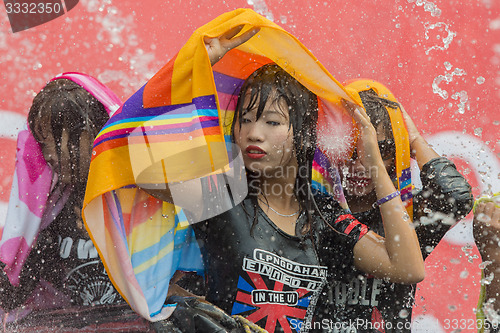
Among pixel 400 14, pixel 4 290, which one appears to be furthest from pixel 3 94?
pixel 400 14

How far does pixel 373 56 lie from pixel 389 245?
151 centimetres

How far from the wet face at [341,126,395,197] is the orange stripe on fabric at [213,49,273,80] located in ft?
1.45

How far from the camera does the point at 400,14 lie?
288 cm

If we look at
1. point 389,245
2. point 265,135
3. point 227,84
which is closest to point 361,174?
point 389,245

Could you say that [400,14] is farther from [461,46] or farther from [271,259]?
[271,259]

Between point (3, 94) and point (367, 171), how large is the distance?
199 centimetres

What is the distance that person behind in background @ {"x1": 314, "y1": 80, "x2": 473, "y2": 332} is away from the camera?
5.73 feet

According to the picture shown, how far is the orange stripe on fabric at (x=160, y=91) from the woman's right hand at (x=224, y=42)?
0.11 metres

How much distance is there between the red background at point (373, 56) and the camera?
2783 mm

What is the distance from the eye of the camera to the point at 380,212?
5.62ft

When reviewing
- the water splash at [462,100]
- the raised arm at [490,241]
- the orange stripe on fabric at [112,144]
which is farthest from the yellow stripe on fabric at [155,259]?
the water splash at [462,100]

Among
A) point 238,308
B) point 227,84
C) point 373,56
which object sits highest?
point 373,56

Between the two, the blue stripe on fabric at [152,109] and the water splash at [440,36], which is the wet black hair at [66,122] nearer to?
the blue stripe on fabric at [152,109]

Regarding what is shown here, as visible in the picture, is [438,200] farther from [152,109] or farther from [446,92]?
[446,92]
